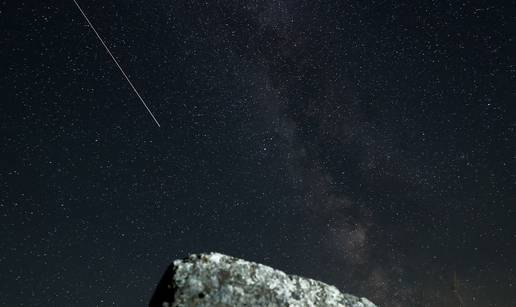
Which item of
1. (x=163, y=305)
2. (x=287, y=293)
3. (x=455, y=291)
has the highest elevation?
(x=455, y=291)

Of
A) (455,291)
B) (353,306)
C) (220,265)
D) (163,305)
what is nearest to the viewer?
(163,305)

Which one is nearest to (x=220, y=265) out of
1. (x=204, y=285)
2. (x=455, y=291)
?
(x=204, y=285)

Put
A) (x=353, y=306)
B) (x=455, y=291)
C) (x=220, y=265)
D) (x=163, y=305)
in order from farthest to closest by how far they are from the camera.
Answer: (x=455, y=291) < (x=353, y=306) < (x=220, y=265) < (x=163, y=305)

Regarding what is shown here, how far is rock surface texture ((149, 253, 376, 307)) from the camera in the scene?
265 centimetres

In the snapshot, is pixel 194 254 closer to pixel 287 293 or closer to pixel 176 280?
pixel 176 280

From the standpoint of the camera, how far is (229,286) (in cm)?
271

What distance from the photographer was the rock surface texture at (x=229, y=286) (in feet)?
8.71

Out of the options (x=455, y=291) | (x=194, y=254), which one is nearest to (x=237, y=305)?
(x=194, y=254)

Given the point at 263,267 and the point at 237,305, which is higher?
the point at 263,267

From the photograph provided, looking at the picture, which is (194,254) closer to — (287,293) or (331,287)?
(287,293)

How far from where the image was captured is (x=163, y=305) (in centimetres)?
261

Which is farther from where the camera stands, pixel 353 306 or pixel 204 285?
pixel 353 306

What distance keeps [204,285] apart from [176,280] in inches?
6.5

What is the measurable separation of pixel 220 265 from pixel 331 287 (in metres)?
0.80
